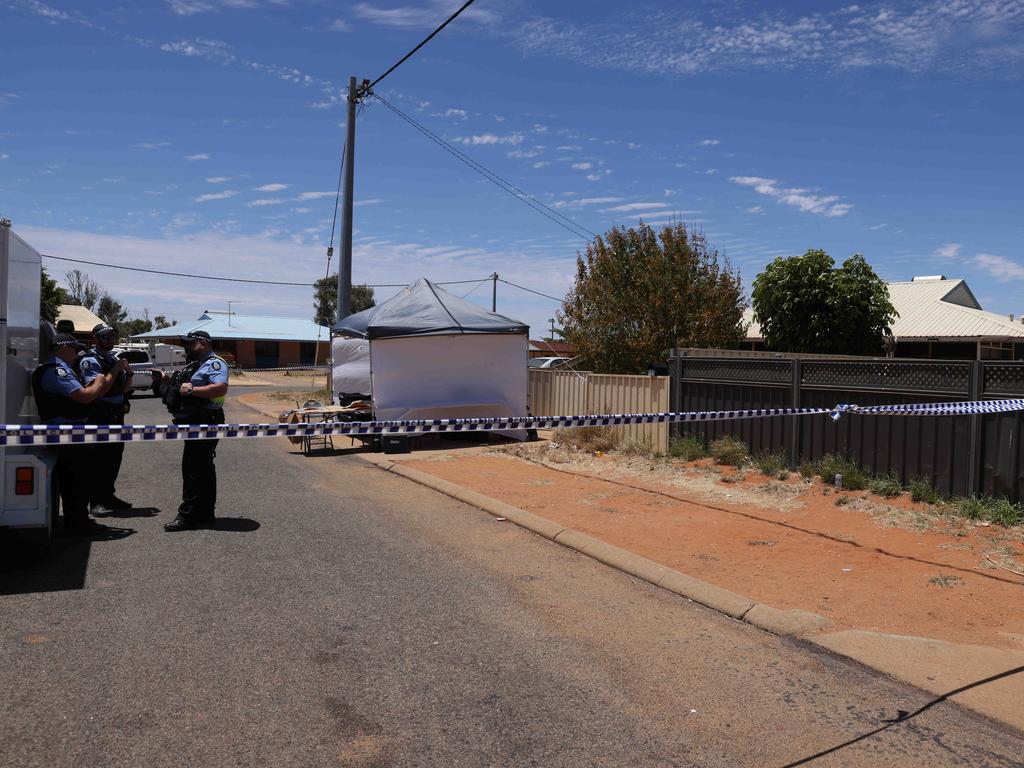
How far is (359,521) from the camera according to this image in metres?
8.74

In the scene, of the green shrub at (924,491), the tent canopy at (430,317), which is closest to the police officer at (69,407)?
the tent canopy at (430,317)

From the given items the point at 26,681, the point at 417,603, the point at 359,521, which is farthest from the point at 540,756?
the point at 359,521

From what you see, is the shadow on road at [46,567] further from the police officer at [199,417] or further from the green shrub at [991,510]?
the green shrub at [991,510]

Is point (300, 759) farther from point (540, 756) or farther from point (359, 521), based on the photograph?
point (359, 521)

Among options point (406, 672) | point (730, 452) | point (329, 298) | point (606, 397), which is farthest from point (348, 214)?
point (329, 298)

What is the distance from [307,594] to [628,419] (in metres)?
4.50

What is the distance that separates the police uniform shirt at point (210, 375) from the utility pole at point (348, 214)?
15480mm

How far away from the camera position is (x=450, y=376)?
1576 cm

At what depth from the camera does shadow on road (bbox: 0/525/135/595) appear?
6.07 metres

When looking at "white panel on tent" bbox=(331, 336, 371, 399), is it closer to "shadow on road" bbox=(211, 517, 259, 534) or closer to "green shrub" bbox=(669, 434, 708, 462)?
"green shrub" bbox=(669, 434, 708, 462)

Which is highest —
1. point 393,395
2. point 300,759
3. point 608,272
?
point 608,272

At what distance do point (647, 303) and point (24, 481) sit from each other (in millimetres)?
16016

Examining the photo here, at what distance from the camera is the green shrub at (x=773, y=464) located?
10727mm

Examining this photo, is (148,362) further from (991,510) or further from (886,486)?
(991,510)
